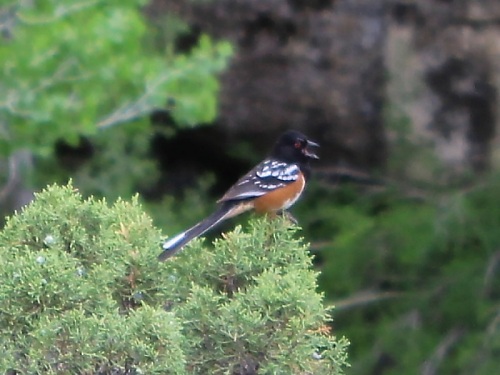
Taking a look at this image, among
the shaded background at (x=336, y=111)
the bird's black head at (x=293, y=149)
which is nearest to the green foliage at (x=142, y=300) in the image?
the bird's black head at (x=293, y=149)

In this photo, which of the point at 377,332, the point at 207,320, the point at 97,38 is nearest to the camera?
the point at 207,320

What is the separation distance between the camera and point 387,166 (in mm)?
8867

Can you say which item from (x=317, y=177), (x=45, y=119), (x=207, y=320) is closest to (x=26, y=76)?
(x=45, y=119)

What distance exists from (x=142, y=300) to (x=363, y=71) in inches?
240

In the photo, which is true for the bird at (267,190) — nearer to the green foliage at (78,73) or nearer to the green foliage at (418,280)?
the green foliage at (78,73)

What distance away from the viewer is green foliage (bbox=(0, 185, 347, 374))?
2.82 metres

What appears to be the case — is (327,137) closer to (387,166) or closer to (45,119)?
(387,166)

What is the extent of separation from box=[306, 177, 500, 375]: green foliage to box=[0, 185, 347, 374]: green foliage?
436 centimetres

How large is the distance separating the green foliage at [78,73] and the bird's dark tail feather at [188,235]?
266 centimetres

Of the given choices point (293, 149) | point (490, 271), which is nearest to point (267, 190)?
point (293, 149)

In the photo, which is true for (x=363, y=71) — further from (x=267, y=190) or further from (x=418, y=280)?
(x=267, y=190)

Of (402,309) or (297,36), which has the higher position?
(297,36)

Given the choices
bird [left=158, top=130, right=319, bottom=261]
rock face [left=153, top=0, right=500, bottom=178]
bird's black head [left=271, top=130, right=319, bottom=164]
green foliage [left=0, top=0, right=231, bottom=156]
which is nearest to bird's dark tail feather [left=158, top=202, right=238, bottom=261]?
bird [left=158, top=130, right=319, bottom=261]

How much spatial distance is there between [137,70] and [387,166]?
2.31m
